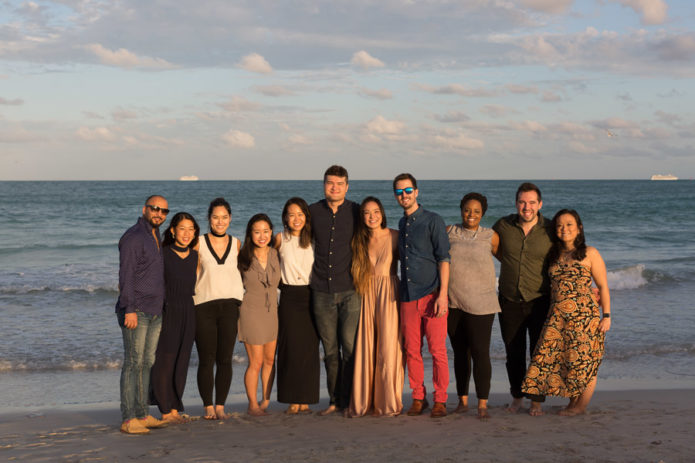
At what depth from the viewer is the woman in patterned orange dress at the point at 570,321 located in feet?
16.4

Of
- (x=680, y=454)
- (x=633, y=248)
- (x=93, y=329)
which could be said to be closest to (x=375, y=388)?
(x=680, y=454)

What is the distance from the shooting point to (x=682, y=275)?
14.2 m

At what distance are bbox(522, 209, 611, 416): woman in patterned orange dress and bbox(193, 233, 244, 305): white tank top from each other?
2.43 m

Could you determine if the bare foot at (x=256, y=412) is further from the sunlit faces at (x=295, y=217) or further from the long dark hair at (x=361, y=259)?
the sunlit faces at (x=295, y=217)

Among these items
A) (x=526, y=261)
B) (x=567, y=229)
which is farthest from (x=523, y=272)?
(x=567, y=229)

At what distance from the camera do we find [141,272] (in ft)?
15.5

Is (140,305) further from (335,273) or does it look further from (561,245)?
(561,245)

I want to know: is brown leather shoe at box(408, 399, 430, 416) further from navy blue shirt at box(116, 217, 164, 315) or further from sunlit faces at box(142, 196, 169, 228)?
sunlit faces at box(142, 196, 169, 228)

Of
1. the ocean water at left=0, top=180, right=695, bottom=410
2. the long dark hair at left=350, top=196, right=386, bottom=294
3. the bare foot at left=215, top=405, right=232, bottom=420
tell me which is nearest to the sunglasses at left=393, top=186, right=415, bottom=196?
the long dark hair at left=350, top=196, right=386, bottom=294

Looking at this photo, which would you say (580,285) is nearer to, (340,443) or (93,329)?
(340,443)

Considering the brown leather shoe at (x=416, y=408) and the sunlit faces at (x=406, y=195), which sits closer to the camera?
the sunlit faces at (x=406, y=195)

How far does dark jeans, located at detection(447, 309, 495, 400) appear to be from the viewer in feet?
16.6

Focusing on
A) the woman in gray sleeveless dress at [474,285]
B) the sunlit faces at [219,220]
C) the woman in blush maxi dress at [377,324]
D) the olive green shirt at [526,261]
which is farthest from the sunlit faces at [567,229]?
the sunlit faces at [219,220]

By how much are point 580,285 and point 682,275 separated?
10703 mm
